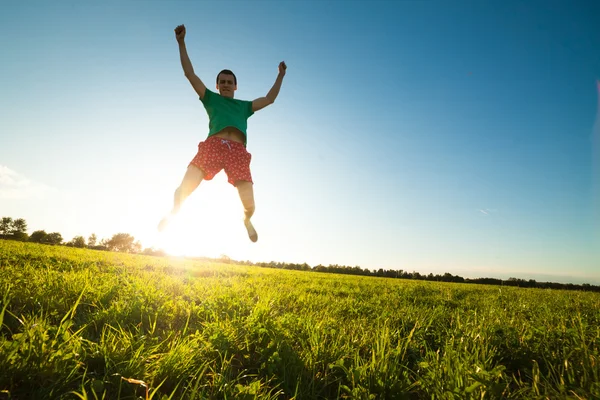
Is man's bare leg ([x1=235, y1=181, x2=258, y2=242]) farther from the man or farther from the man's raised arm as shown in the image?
the man's raised arm

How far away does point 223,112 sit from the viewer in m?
5.02

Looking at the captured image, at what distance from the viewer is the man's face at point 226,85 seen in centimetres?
545

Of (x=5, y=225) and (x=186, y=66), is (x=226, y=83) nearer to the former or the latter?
(x=186, y=66)

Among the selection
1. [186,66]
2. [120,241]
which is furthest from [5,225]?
[186,66]

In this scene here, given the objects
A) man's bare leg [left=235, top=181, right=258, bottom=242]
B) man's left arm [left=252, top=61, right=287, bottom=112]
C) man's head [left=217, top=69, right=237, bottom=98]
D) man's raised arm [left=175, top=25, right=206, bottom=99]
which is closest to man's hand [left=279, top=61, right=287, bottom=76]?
man's left arm [left=252, top=61, right=287, bottom=112]

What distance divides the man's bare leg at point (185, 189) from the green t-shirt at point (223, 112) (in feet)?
2.39

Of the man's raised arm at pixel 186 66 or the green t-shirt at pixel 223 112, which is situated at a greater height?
the man's raised arm at pixel 186 66

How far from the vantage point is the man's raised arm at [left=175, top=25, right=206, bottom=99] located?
15.6ft

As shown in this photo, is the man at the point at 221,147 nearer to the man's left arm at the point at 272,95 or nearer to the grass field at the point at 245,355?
the man's left arm at the point at 272,95

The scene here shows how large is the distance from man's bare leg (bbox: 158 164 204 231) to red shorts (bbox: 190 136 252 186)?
11 centimetres

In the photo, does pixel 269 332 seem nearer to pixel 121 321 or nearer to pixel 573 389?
pixel 121 321

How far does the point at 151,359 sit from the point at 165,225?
2891mm

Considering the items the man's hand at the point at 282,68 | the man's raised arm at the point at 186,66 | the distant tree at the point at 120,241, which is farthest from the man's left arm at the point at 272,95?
the distant tree at the point at 120,241

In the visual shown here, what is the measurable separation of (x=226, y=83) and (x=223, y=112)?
2.76ft
